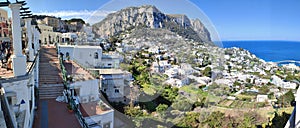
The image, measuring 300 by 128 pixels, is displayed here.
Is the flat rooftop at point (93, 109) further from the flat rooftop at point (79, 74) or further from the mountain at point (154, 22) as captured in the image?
the mountain at point (154, 22)

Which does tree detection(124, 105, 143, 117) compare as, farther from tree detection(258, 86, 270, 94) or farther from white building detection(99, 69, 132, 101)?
tree detection(258, 86, 270, 94)

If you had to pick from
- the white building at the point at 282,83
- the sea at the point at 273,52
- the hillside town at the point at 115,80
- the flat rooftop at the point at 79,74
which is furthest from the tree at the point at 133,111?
the white building at the point at 282,83

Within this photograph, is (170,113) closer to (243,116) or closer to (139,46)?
(243,116)

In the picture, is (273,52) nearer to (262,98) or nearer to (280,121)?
(262,98)

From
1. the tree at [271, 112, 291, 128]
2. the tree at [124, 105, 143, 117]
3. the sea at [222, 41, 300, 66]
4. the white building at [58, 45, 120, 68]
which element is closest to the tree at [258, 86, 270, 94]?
the sea at [222, 41, 300, 66]

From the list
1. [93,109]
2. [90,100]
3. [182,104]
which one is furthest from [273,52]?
[93,109]
